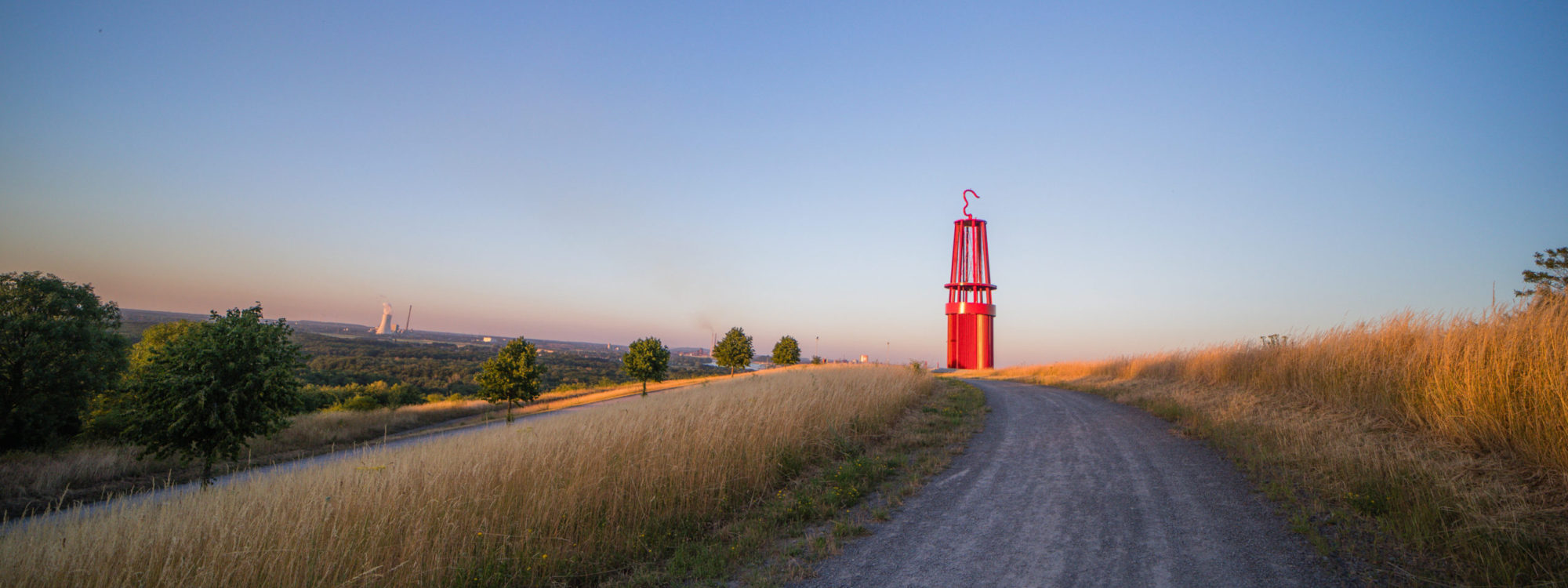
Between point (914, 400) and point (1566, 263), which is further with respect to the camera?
point (914, 400)

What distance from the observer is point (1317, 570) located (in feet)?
14.3

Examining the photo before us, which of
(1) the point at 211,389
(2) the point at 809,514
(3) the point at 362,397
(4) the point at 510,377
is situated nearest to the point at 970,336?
(4) the point at 510,377

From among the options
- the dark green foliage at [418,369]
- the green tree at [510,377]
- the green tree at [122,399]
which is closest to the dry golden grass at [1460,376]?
the green tree at [122,399]

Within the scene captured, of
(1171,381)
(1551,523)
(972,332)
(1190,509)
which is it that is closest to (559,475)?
(1190,509)

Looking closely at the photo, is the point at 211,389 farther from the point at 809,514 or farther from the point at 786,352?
the point at 786,352

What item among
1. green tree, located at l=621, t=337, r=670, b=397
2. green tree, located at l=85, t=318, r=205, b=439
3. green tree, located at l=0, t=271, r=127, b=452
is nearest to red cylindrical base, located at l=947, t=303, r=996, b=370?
green tree, located at l=621, t=337, r=670, b=397

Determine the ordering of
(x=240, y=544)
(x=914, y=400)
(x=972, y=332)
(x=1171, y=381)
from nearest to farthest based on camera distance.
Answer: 1. (x=240, y=544)
2. (x=914, y=400)
3. (x=1171, y=381)
4. (x=972, y=332)

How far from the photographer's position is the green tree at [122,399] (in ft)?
41.6

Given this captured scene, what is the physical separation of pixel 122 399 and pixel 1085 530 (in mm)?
23405

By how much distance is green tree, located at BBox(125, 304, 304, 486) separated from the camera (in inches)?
493

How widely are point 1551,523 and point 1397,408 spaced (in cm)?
434

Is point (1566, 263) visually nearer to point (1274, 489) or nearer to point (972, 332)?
point (1274, 489)

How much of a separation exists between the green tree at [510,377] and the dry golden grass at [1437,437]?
37.1m

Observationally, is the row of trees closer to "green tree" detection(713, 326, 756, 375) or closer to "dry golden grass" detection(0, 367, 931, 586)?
"green tree" detection(713, 326, 756, 375)
